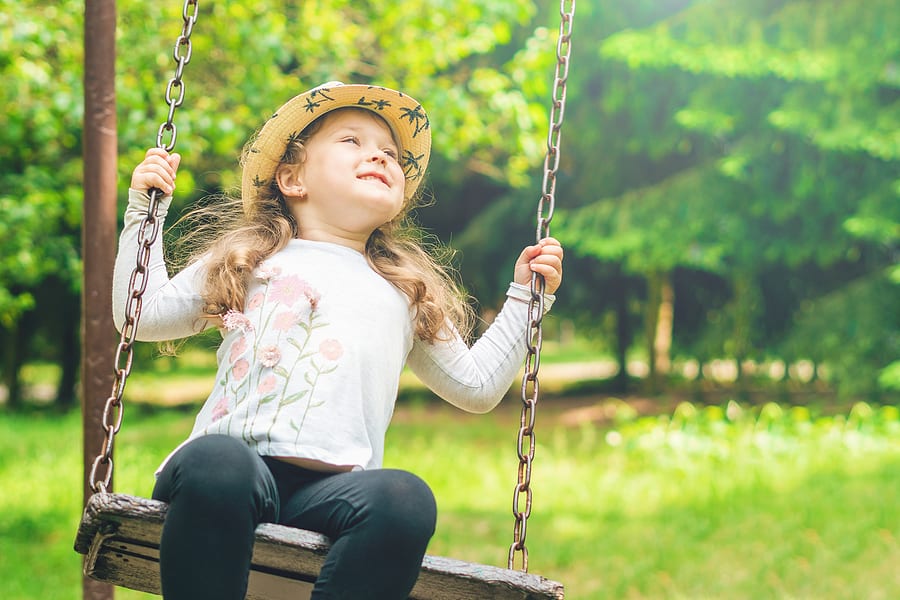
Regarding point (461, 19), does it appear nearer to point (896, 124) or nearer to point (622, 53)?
point (622, 53)

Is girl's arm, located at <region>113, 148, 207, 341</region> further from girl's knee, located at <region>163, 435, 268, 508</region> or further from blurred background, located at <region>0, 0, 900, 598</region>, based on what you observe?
blurred background, located at <region>0, 0, 900, 598</region>

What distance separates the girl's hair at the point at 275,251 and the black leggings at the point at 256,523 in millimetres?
470

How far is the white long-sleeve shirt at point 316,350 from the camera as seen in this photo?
6.51ft

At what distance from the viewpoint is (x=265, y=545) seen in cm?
178

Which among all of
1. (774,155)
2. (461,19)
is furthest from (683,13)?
(461,19)

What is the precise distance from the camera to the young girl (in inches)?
69.6

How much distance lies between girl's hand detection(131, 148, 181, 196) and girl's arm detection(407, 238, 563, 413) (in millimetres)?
701

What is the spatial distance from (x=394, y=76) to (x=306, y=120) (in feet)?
15.6

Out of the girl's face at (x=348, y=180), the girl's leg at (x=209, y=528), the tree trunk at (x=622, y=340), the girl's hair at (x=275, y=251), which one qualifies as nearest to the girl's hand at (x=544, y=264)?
the girl's hair at (x=275, y=251)

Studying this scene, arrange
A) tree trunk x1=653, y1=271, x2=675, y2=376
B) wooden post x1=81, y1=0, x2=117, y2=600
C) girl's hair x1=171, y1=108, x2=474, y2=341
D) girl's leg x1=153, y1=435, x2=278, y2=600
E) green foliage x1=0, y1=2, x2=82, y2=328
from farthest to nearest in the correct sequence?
tree trunk x1=653, y1=271, x2=675, y2=376
green foliage x1=0, y1=2, x2=82, y2=328
wooden post x1=81, y1=0, x2=117, y2=600
girl's hair x1=171, y1=108, x2=474, y2=341
girl's leg x1=153, y1=435, x2=278, y2=600

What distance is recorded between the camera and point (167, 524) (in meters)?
1.75

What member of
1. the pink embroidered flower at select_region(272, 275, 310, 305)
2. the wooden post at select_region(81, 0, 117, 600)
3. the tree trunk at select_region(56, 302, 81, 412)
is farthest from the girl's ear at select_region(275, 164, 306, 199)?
the tree trunk at select_region(56, 302, 81, 412)

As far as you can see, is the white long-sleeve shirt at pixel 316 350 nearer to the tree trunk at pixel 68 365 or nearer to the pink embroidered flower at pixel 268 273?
the pink embroidered flower at pixel 268 273

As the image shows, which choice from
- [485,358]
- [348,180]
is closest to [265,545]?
[485,358]
